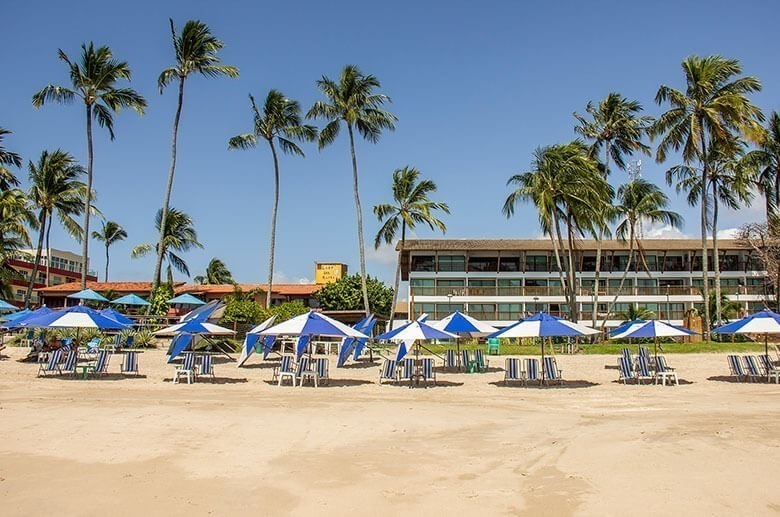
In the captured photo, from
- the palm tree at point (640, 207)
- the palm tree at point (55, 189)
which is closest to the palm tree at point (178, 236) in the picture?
the palm tree at point (55, 189)

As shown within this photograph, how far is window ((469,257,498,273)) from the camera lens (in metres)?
47.5

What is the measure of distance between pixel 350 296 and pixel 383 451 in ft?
125

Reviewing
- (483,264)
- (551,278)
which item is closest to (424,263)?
(483,264)

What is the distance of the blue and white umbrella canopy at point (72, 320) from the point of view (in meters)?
18.0

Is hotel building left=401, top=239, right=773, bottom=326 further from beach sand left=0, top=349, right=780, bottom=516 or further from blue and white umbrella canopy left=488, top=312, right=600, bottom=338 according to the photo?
beach sand left=0, top=349, right=780, bottom=516

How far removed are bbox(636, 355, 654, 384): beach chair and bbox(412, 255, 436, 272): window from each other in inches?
1103

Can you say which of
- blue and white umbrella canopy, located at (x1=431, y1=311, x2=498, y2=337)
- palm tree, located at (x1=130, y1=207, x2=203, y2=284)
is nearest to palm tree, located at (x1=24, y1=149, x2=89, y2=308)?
palm tree, located at (x1=130, y1=207, x2=203, y2=284)

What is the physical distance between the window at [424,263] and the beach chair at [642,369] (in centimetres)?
2802

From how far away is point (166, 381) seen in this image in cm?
1852

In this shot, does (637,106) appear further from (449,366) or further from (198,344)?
(198,344)

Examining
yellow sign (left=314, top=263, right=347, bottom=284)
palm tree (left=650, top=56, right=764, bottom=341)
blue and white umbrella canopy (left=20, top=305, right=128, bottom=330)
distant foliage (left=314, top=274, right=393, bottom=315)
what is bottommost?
blue and white umbrella canopy (left=20, top=305, right=128, bottom=330)

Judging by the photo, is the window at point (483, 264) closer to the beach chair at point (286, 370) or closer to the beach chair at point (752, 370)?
the beach chair at point (752, 370)

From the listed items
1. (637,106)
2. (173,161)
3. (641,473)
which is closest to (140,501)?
(641,473)

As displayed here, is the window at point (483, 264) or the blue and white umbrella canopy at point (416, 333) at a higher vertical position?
the window at point (483, 264)
